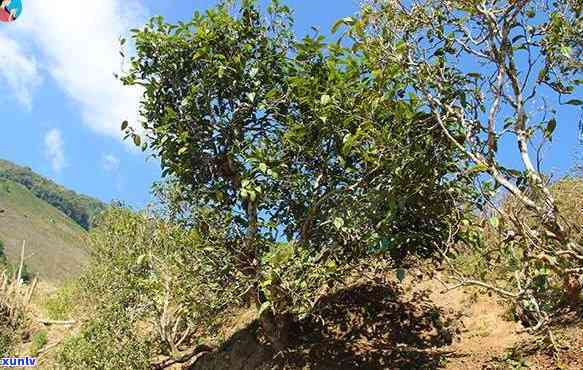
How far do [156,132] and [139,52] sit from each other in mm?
1526

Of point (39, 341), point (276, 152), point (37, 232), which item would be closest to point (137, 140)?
point (276, 152)

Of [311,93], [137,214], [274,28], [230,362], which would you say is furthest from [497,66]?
[137,214]

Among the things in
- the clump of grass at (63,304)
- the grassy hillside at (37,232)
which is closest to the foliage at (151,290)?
the clump of grass at (63,304)

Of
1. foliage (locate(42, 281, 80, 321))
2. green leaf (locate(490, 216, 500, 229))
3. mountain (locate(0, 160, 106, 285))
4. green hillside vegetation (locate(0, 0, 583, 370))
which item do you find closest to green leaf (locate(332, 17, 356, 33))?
green hillside vegetation (locate(0, 0, 583, 370))

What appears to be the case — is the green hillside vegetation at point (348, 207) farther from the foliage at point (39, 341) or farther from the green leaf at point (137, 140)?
the foliage at point (39, 341)

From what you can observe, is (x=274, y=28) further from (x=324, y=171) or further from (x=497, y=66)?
(x=497, y=66)

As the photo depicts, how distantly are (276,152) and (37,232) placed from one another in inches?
5955

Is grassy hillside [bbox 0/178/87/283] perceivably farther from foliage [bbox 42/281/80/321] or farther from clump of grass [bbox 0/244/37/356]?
clump of grass [bbox 0/244/37/356]

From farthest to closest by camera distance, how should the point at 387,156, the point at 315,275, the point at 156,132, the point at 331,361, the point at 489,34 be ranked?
the point at 331,361 < the point at 156,132 < the point at 315,275 < the point at 387,156 < the point at 489,34

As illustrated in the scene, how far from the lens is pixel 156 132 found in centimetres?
934

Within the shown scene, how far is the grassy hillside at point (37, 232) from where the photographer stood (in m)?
122

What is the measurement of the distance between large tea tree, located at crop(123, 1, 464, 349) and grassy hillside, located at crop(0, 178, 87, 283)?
103 meters

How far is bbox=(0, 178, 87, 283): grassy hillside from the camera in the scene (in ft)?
401

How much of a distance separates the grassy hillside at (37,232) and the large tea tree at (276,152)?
10256 cm
